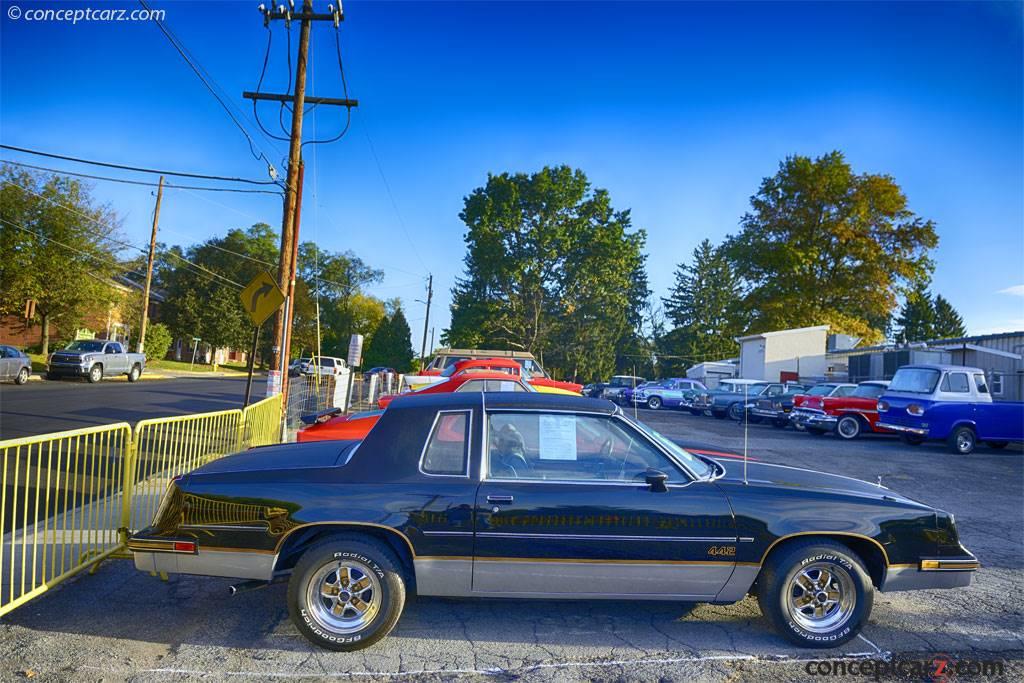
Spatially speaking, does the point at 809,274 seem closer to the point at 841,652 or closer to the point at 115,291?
the point at 115,291

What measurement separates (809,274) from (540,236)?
1705 centimetres

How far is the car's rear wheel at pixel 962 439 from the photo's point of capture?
15.7m

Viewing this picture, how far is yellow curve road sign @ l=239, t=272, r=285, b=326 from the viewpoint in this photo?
451 inches

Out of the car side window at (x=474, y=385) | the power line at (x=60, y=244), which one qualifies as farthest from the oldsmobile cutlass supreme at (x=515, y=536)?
the power line at (x=60, y=244)

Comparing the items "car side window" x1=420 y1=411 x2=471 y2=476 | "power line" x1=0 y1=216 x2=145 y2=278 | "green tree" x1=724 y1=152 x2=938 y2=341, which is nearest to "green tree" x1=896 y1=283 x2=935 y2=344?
"green tree" x1=724 y1=152 x2=938 y2=341

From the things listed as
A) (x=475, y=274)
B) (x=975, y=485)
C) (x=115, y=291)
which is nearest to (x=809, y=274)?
(x=475, y=274)

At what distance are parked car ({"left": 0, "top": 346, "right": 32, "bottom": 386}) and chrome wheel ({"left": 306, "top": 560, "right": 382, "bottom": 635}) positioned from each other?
25.4m

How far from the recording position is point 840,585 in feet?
13.7

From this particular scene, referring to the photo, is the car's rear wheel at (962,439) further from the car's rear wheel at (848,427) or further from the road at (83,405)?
the road at (83,405)

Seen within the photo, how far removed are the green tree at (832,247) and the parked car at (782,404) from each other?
20324 millimetres

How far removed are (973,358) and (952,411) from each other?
1304 cm

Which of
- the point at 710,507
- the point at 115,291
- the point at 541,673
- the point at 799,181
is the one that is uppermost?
the point at 799,181

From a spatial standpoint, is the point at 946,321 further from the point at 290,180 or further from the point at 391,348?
the point at 290,180

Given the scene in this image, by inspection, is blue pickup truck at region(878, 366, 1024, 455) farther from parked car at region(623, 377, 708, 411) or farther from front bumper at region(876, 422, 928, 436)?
parked car at region(623, 377, 708, 411)
